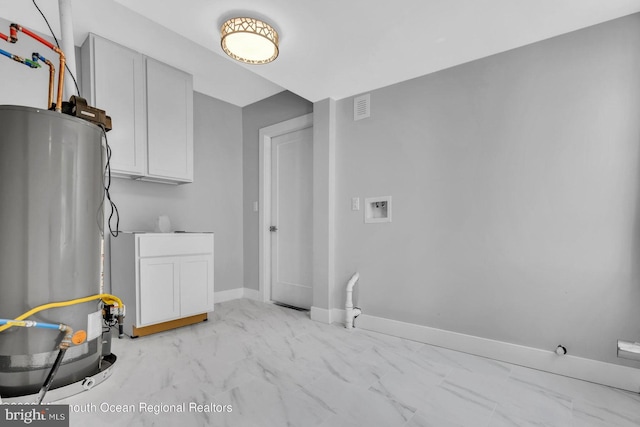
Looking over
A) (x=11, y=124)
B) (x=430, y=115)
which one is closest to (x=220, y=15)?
(x=11, y=124)

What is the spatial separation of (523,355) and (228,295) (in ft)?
10.0

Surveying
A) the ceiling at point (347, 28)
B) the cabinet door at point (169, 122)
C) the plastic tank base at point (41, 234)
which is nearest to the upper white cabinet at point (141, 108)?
the cabinet door at point (169, 122)

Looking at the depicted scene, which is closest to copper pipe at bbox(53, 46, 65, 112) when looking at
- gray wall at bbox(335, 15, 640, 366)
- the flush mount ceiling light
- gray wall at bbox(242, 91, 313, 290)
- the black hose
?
the flush mount ceiling light

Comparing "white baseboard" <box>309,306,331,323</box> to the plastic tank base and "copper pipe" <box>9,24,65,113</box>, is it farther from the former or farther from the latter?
"copper pipe" <box>9,24,65,113</box>

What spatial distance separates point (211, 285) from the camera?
2.97m

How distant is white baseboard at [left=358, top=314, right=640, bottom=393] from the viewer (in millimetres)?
1771

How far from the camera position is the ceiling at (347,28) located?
1753 millimetres

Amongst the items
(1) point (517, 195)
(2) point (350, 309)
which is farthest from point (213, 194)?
(1) point (517, 195)

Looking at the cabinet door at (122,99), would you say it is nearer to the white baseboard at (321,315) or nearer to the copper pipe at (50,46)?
the copper pipe at (50,46)

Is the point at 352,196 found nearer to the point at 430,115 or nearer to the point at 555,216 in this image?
the point at 430,115

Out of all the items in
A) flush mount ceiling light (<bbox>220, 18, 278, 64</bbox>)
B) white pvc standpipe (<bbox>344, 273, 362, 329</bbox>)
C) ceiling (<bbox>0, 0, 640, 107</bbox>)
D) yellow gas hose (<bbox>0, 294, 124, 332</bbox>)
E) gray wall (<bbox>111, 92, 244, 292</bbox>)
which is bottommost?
white pvc standpipe (<bbox>344, 273, 362, 329</bbox>)

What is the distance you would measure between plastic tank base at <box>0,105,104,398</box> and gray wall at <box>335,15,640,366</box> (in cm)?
207

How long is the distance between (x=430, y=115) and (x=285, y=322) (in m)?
2.25

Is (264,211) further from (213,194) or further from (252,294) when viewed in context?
(252,294)
